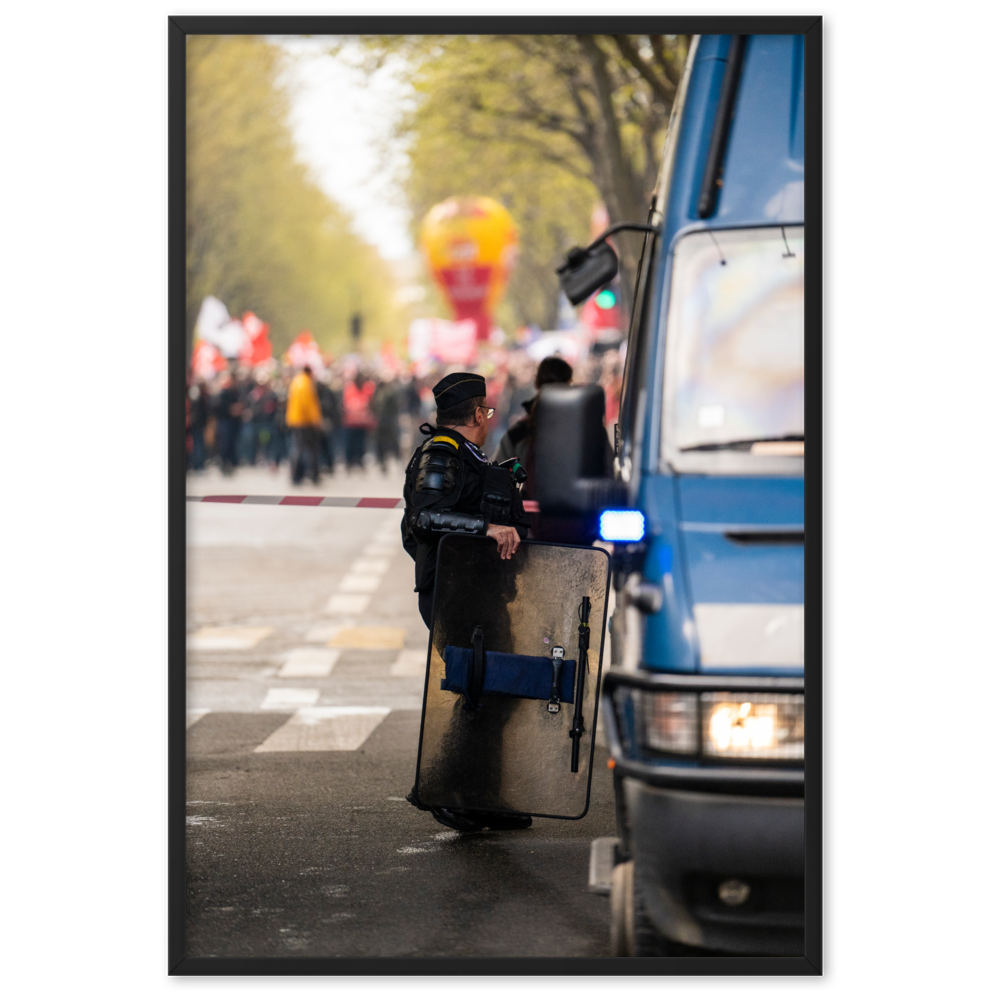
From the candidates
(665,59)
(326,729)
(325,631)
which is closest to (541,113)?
(665,59)

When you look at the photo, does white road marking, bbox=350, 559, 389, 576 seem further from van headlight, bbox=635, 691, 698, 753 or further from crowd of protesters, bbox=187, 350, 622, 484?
van headlight, bbox=635, 691, 698, 753

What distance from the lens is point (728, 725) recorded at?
4383 mm

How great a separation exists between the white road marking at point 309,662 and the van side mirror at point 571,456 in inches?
264

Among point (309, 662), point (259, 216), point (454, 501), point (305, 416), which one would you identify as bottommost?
point (309, 662)

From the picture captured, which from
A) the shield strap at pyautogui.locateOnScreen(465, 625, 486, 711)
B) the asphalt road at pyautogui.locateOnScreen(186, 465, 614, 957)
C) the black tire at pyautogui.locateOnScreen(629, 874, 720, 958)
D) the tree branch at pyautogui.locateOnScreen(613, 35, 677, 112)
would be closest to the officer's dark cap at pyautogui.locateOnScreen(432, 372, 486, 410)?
the shield strap at pyautogui.locateOnScreen(465, 625, 486, 711)

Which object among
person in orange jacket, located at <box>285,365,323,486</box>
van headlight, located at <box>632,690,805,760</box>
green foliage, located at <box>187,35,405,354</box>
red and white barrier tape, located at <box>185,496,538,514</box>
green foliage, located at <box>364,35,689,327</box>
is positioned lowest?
van headlight, located at <box>632,690,805,760</box>

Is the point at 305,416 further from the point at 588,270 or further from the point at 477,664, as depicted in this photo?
the point at 477,664

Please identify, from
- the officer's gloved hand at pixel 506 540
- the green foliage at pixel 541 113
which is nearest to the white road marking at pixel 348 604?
the green foliage at pixel 541 113

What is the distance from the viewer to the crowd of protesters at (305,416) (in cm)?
2841

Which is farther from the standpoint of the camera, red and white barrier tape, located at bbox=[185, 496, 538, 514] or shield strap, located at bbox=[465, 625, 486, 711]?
red and white barrier tape, located at bbox=[185, 496, 538, 514]

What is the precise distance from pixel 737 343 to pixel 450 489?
1849 mm

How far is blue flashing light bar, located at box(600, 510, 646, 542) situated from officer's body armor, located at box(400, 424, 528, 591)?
1.68 meters

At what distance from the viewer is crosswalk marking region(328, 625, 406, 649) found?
12.5 m
